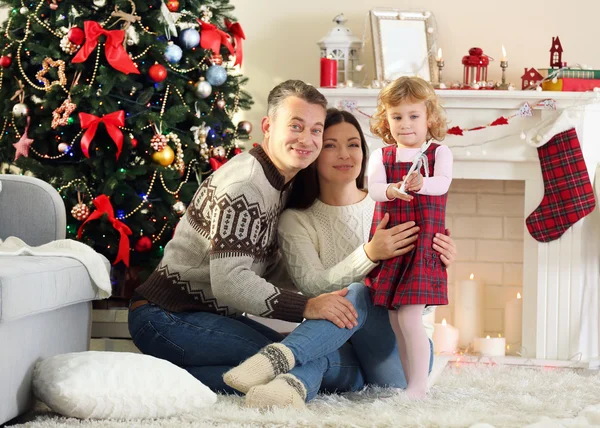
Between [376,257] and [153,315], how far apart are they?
653 mm

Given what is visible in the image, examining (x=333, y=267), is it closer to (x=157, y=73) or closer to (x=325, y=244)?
(x=325, y=244)

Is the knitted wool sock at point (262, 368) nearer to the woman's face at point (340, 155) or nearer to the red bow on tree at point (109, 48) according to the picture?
the woman's face at point (340, 155)

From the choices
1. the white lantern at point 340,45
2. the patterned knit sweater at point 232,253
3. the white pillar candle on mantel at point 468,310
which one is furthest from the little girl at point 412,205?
the white pillar candle on mantel at point 468,310

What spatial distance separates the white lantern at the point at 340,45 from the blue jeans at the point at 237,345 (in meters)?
1.64

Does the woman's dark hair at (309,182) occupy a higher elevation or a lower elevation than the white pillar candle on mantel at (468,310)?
higher

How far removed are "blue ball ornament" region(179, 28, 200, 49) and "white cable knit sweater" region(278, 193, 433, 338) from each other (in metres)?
0.93

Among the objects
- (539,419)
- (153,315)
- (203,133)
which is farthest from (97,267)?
(539,419)

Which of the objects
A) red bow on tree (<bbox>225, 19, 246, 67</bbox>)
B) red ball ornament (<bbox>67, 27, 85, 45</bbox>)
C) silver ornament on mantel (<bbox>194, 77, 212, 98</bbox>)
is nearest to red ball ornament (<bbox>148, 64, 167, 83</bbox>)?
silver ornament on mantel (<bbox>194, 77, 212, 98</bbox>)

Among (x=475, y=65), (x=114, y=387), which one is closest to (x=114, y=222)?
(x=114, y=387)

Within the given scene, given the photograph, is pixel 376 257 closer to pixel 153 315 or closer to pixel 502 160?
pixel 153 315

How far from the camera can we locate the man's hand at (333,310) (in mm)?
2359

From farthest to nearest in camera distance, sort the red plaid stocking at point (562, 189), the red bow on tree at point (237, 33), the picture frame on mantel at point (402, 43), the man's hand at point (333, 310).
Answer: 1. the picture frame on mantel at point (402, 43)
2. the red plaid stocking at point (562, 189)
3. the red bow on tree at point (237, 33)
4. the man's hand at point (333, 310)

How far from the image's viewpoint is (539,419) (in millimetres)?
2156

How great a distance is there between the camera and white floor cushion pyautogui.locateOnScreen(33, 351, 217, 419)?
211 centimetres
